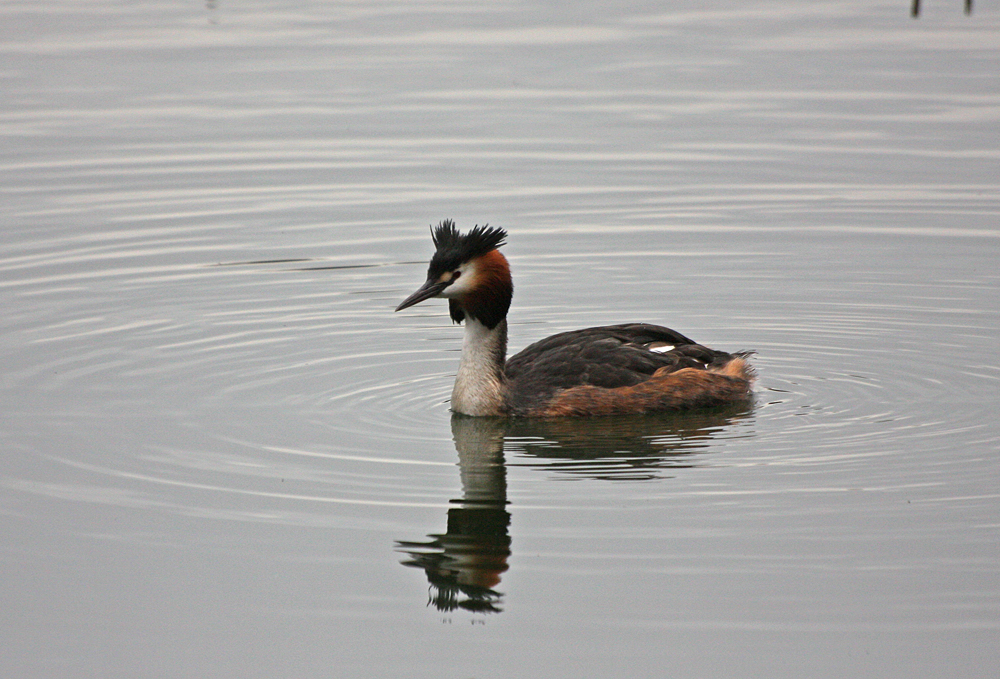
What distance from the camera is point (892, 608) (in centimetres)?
728

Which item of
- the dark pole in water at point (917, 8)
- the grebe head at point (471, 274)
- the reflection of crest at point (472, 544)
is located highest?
the dark pole in water at point (917, 8)

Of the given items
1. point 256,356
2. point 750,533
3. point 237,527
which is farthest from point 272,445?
point 750,533

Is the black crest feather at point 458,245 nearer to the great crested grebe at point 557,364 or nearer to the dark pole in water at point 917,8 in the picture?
the great crested grebe at point 557,364

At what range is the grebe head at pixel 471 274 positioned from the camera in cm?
1045

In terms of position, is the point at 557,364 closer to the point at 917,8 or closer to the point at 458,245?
the point at 458,245

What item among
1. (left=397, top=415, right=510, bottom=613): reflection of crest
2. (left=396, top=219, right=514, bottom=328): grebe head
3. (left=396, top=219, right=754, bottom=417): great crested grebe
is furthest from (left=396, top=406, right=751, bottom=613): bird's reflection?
(left=396, top=219, right=514, bottom=328): grebe head

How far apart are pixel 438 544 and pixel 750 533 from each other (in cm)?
158

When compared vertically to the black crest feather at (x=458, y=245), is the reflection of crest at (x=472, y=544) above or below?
below

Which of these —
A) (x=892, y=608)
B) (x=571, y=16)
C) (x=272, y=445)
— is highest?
(x=571, y=16)

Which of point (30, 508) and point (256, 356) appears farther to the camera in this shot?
point (256, 356)

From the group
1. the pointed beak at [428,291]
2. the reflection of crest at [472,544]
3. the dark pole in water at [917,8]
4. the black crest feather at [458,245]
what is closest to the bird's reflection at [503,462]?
the reflection of crest at [472,544]

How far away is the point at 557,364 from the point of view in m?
10.8

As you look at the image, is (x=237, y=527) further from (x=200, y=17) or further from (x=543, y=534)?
(x=200, y=17)

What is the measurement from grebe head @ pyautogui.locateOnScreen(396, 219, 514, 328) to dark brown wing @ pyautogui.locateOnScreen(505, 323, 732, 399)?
0.42 metres
